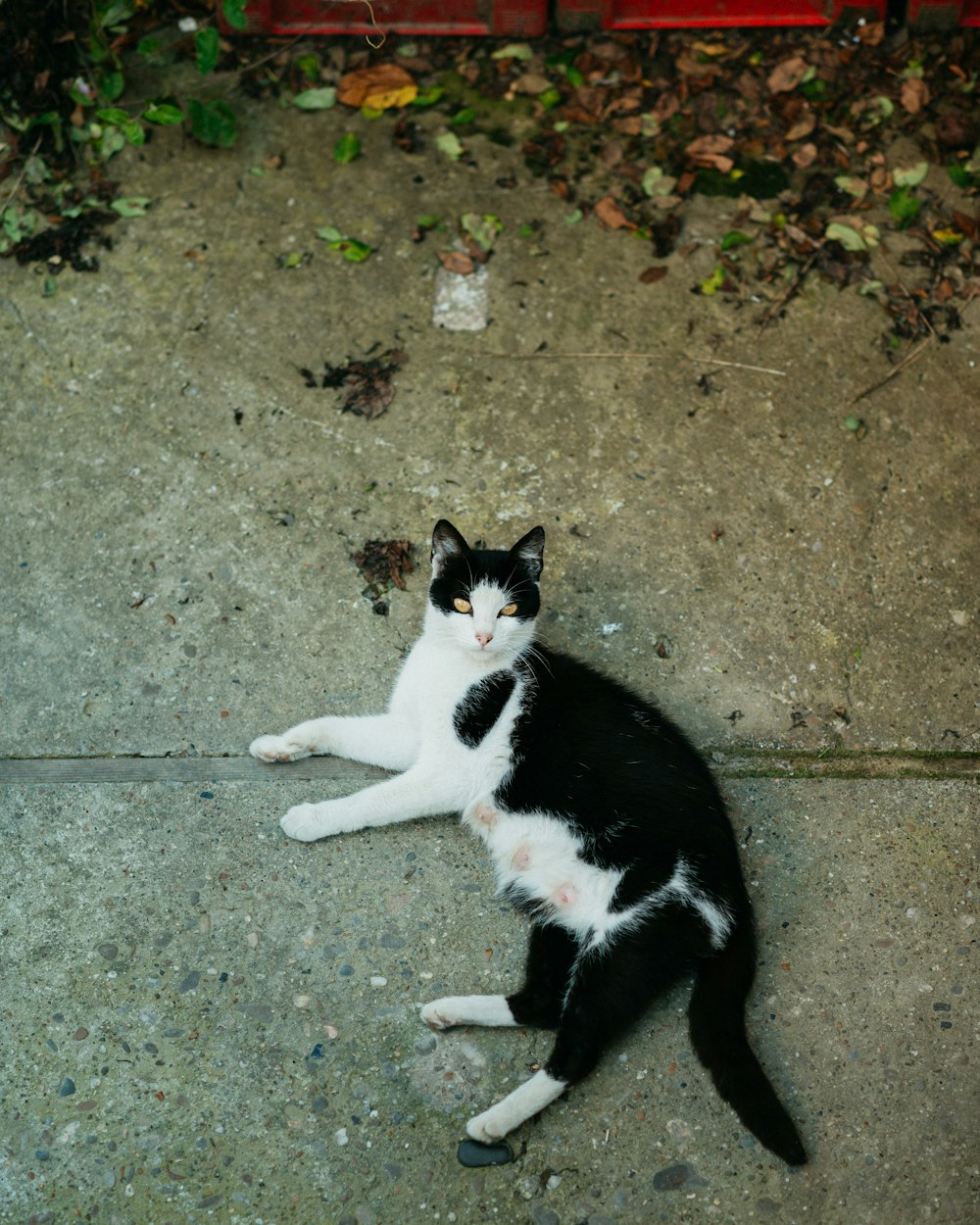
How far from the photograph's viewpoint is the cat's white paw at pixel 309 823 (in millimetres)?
2852

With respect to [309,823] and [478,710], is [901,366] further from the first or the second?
[309,823]

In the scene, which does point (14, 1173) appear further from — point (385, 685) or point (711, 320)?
point (711, 320)

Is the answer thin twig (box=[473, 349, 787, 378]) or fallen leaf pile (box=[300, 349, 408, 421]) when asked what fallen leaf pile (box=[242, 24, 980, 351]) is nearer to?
thin twig (box=[473, 349, 787, 378])

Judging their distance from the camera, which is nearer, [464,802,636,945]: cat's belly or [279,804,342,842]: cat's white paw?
[464,802,636,945]: cat's belly

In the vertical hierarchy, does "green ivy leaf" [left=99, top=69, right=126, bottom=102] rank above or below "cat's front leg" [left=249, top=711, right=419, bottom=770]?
above

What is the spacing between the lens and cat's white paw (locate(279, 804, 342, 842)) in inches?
112

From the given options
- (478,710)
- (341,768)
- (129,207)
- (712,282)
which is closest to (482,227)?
(712,282)

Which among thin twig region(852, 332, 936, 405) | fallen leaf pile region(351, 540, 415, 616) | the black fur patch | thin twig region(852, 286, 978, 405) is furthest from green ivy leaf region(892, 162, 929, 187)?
the black fur patch

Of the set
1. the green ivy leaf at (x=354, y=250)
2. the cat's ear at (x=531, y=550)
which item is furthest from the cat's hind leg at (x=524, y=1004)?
the green ivy leaf at (x=354, y=250)

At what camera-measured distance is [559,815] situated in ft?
8.89

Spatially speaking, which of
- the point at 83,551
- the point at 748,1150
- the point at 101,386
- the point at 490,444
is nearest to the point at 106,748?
the point at 83,551

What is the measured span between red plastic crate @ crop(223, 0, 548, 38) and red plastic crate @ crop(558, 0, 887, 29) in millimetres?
180

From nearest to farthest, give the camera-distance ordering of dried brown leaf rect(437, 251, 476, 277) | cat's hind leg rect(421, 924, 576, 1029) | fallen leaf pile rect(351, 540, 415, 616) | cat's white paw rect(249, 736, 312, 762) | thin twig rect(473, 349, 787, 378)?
cat's hind leg rect(421, 924, 576, 1029) < cat's white paw rect(249, 736, 312, 762) < fallen leaf pile rect(351, 540, 415, 616) < thin twig rect(473, 349, 787, 378) < dried brown leaf rect(437, 251, 476, 277)

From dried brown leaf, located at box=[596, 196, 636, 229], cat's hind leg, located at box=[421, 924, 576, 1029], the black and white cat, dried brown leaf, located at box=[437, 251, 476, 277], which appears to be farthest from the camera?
dried brown leaf, located at box=[596, 196, 636, 229]
